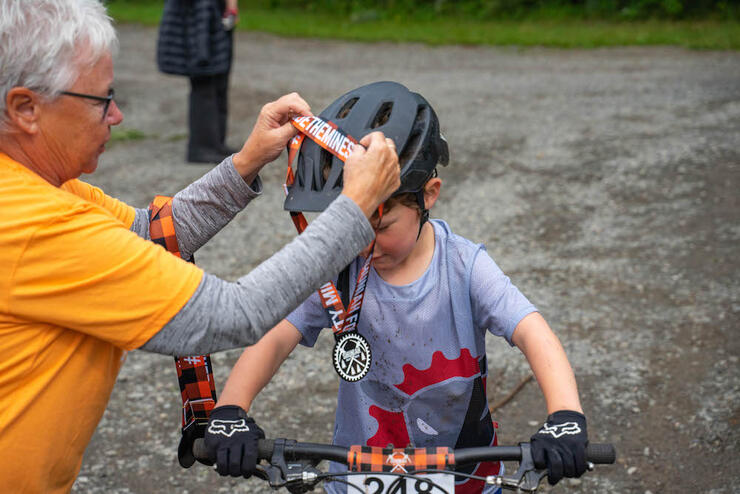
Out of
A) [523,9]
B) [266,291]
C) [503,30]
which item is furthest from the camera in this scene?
[523,9]

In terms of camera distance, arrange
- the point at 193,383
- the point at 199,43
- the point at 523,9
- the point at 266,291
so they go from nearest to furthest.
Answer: the point at 266,291 < the point at 193,383 < the point at 199,43 < the point at 523,9

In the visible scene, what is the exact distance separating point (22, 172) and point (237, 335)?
0.64 m

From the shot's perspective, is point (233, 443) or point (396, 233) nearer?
point (233, 443)

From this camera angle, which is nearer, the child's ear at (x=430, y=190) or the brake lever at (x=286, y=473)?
the brake lever at (x=286, y=473)

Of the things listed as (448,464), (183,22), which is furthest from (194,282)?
(183,22)

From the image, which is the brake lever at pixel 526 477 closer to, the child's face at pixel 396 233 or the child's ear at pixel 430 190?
the child's face at pixel 396 233

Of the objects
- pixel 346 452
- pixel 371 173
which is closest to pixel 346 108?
pixel 371 173

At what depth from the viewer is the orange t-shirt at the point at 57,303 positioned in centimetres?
183

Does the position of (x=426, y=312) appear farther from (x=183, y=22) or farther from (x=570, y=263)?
(x=183, y=22)

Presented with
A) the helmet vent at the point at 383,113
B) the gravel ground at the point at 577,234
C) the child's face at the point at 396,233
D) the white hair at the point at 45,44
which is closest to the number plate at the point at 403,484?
the child's face at the point at 396,233

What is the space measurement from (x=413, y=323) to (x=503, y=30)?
14562mm

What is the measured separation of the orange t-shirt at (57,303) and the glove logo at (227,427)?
0.33 metres

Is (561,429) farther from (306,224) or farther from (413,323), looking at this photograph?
(306,224)

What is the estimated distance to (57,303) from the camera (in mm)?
1857
